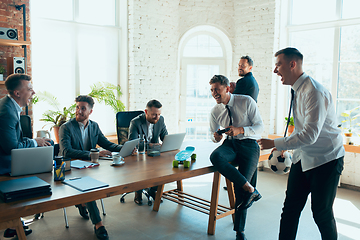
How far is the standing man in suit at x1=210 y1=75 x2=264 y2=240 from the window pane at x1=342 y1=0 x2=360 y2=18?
3293 mm

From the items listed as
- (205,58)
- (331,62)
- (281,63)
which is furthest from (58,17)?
(331,62)

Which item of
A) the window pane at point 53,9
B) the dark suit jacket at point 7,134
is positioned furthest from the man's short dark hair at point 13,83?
the window pane at point 53,9

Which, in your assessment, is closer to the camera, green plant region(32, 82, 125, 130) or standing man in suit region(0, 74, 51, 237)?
standing man in suit region(0, 74, 51, 237)

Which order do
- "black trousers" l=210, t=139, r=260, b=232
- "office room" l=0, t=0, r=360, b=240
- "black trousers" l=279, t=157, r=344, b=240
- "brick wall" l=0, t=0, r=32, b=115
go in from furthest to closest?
"brick wall" l=0, t=0, r=32, b=115 < "office room" l=0, t=0, r=360, b=240 < "black trousers" l=210, t=139, r=260, b=232 < "black trousers" l=279, t=157, r=344, b=240

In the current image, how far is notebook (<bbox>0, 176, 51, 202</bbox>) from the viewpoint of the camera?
1.68m

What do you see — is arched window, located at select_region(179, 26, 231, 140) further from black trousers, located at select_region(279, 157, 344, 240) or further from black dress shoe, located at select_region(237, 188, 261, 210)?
black trousers, located at select_region(279, 157, 344, 240)

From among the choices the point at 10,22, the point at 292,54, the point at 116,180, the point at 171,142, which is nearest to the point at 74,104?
the point at 10,22

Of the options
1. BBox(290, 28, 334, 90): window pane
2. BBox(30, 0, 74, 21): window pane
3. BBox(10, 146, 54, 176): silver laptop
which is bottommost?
BBox(10, 146, 54, 176): silver laptop

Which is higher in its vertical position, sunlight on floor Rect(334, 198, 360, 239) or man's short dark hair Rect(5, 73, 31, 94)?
man's short dark hair Rect(5, 73, 31, 94)

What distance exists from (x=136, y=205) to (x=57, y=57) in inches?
114

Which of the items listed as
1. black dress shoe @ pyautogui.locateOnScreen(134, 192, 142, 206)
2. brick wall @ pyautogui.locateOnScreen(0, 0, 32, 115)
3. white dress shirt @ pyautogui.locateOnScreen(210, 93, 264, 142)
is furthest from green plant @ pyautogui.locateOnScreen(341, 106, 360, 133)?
brick wall @ pyautogui.locateOnScreen(0, 0, 32, 115)

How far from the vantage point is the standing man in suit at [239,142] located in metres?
2.71

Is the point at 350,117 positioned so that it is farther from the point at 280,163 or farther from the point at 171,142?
the point at 171,142

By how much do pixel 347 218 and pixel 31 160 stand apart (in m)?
3.35
